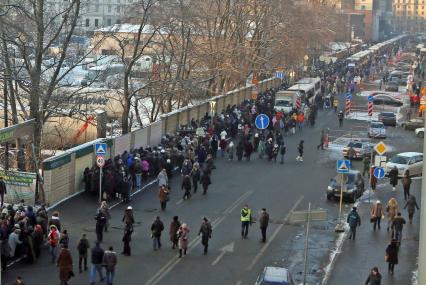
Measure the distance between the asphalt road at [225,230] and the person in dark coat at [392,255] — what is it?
165cm

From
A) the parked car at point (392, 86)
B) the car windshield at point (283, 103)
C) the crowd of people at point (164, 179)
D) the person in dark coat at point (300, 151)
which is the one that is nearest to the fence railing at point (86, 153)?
the crowd of people at point (164, 179)

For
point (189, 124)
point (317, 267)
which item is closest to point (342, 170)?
point (317, 267)

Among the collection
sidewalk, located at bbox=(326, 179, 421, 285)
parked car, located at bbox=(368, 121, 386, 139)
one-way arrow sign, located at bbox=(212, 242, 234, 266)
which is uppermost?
parked car, located at bbox=(368, 121, 386, 139)

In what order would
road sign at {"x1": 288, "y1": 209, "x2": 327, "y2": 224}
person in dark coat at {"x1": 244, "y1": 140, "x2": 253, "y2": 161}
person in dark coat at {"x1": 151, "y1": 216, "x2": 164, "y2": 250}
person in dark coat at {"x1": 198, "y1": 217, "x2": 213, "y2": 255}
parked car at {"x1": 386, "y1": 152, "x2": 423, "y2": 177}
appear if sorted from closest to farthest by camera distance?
1. road sign at {"x1": 288, "y1": 209, "x2": 327, "y2": 224}
2. person in dark coat at {"x1": 198, "y1": 217, "x2": 213, "y2": 255}
3. person in dark coat at {"x1": 151, "y1": 216, "x2": 164, "y2": 250}
4. parked car at {"x1": 386, "y1": 152, "x2": 423, "y2": 177}
5. person in dark coat at {"x1": 244, "y1": 140, "x2": 253, "y2": 161}

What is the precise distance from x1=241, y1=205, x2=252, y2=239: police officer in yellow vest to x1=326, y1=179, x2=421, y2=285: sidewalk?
2.61 meters

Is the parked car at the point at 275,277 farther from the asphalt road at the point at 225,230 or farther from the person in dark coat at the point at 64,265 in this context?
the person in dark coat at the point at 64,265

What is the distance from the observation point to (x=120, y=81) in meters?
44.8

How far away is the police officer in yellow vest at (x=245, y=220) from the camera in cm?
2333

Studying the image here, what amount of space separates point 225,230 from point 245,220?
3.98 feet

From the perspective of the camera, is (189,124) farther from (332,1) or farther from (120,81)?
(332,1)

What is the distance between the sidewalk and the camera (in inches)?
802

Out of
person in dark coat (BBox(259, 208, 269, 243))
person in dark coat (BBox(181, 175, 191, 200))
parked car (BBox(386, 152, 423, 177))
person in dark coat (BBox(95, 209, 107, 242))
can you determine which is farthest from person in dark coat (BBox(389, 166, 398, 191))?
person in dark coat (BBox(95, 209, 107, 242))

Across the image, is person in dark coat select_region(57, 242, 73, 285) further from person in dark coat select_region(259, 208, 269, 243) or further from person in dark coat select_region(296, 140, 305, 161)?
person in dark coat select_region(296, 140, 305, 161)

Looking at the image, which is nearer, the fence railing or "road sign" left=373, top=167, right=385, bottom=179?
the fence railing
